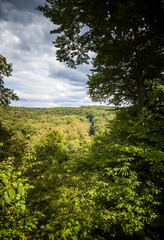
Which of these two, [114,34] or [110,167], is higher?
[114,34]

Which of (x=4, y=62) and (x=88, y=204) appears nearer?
(x=88, y=204)

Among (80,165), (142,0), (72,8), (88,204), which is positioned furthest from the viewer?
(80,165)

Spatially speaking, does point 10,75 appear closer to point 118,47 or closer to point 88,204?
point 118,47

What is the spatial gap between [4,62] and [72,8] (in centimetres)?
800

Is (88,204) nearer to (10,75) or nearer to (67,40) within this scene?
(67,40)

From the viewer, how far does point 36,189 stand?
513cm

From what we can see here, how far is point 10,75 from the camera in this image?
8781 mm

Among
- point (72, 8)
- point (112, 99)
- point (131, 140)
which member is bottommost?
point (131, 140)

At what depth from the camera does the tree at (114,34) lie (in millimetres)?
2859

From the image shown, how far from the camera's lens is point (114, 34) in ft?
12.8

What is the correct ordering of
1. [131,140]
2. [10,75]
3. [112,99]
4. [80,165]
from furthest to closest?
[10,75] < [80,165] < [112,99] < [131,140]

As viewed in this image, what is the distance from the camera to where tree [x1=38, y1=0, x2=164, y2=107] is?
286cm

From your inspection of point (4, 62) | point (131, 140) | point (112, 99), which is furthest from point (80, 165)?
point (4, 62)

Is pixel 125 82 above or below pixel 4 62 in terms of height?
below
